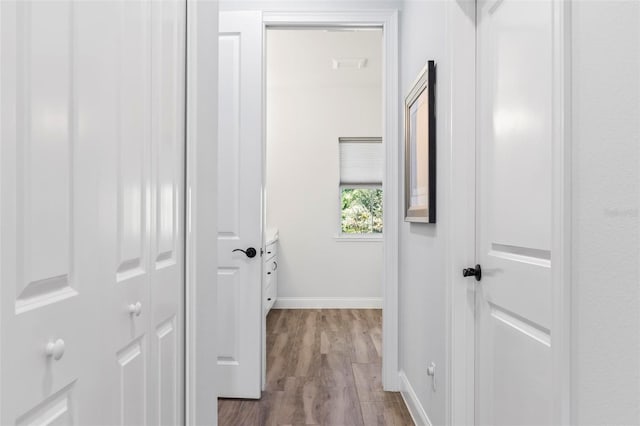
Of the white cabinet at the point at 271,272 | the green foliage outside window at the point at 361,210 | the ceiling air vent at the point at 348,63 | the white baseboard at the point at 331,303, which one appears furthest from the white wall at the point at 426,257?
the green foliage outside window at the point at 361,210

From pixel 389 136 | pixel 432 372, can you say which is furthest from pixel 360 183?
Answer: pixel 432 372

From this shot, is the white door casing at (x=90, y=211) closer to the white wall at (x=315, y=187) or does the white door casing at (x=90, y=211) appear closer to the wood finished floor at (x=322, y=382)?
the wood finished floor at (x=322, y=382)

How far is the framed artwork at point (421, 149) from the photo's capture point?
2012mm

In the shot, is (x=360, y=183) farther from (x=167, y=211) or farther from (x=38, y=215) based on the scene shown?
(x=38, y=215)

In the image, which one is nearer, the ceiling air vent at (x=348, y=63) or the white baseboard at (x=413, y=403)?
the white baseboard at (x=413, y=403)

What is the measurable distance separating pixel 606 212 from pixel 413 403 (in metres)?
1.83

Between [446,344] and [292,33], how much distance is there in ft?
10.2

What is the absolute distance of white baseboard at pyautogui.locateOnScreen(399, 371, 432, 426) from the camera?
2189 millimetres

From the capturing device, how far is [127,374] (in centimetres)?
110

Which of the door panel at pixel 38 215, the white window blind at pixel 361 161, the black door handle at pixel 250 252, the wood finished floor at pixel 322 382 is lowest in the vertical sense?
the wood finished floor at pixel 322 382

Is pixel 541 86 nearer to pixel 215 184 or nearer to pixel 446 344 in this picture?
pixel 446 344

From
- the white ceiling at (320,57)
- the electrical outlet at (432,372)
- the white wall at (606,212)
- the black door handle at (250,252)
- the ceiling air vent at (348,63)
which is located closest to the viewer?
the white wall at (606,212)

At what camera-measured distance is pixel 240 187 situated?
2.73m

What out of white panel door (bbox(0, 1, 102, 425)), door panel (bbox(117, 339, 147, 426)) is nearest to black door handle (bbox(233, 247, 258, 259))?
door panel (bbox(117, 339, 147, 426))
